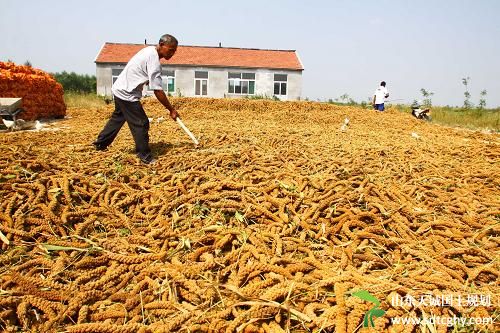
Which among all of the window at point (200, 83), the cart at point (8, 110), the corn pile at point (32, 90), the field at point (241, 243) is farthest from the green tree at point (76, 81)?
the field at point (241, 243)

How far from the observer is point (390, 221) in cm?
274

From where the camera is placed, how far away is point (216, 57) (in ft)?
80.1

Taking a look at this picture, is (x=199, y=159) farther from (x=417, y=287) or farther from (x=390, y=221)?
(x=417, y=287)

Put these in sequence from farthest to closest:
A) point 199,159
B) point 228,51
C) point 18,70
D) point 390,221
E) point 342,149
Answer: point 228,51 → point 18,70 → point 342,149 → point 199,159 → point 390,221

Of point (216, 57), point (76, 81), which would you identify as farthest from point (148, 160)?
point (76, 81)

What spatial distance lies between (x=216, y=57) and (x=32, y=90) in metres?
15.7

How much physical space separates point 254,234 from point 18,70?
1134cm

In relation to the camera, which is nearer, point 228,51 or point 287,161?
point 287,161

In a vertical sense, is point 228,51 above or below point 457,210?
above

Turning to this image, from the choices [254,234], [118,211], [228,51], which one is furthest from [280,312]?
[228,51]

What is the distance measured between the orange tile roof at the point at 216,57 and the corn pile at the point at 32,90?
12680 millimetres

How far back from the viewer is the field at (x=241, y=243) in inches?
67.6

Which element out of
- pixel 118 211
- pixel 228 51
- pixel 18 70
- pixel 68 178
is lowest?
pixel 118 211

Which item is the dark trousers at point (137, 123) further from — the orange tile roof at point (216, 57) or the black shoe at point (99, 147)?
the orange tile roof at point (216, 57)
